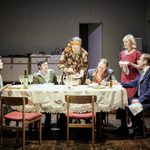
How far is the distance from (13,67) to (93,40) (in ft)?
8.87

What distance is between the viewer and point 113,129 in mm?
6125

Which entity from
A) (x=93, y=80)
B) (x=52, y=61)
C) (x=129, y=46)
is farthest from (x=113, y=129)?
(x=52, y=61)

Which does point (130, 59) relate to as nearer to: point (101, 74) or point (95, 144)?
point (101, 74)

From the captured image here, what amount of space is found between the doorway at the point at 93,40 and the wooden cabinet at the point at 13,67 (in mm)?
2151

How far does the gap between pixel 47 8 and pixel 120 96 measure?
606cm

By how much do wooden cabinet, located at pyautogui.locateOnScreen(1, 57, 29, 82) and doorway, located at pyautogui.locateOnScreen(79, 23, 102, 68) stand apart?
7.06ft

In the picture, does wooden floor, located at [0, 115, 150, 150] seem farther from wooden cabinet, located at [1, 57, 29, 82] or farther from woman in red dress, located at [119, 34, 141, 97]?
wooden cabinet, located at [1, 57, 29, 82]

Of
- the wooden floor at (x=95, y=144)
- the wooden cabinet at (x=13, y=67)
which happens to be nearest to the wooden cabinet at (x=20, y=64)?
the wooden cabinet at (x=13, y=67)

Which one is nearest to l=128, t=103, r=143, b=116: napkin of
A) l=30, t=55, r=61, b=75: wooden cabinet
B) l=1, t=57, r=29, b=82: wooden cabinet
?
l=30, t=55, r=61, b=75: wooden cabinet

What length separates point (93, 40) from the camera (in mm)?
11602

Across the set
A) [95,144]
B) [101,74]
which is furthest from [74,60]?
[95,144]

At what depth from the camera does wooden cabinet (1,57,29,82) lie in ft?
34.2

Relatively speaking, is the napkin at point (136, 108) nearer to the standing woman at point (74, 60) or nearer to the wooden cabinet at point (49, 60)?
the standing woman at point (74, 60)

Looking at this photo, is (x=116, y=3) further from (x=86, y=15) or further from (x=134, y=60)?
(x=134, y=60)
